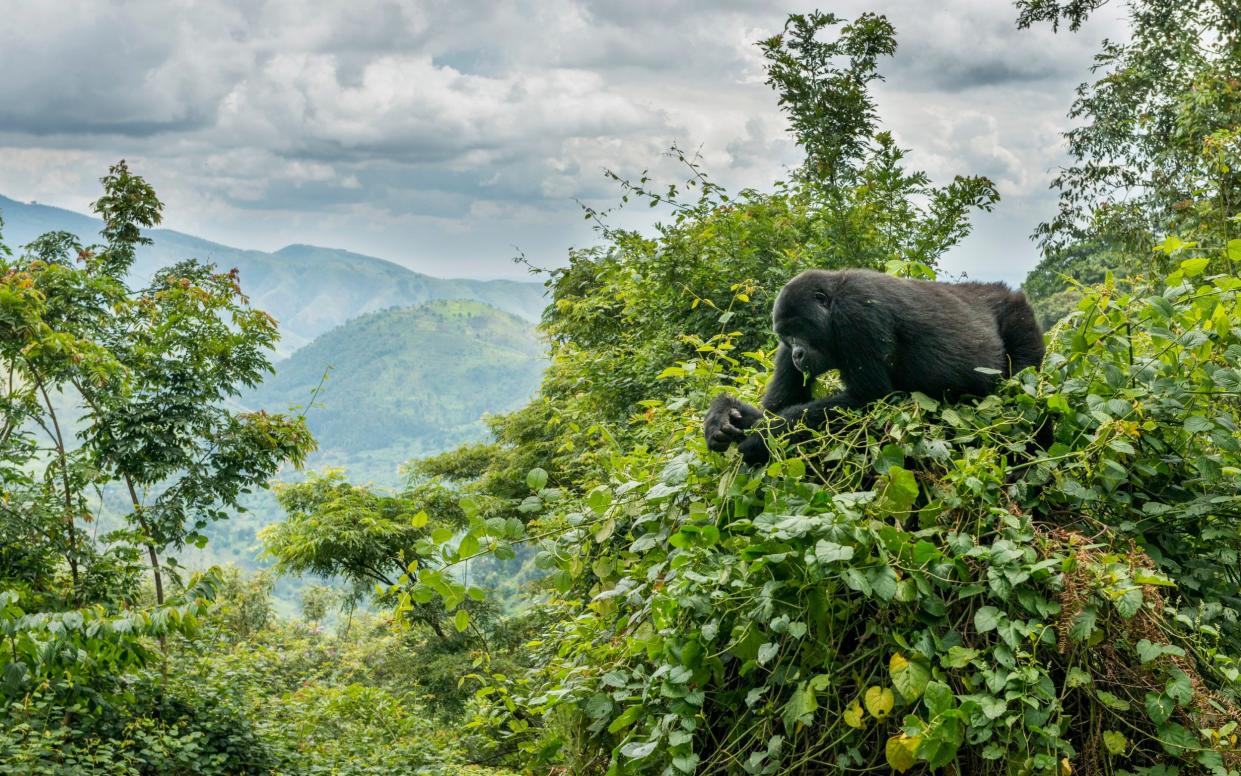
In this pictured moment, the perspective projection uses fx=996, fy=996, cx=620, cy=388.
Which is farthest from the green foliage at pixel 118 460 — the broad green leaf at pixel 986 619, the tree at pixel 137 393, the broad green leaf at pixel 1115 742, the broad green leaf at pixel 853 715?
the broad green leaf at pixel 1115 742

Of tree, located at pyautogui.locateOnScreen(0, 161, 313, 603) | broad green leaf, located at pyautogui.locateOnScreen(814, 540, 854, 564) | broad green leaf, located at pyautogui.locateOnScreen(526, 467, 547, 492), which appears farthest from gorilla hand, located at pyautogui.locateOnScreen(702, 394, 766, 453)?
tree, located at pyautogui.locateOnScreen(0, 161, 313, 603)

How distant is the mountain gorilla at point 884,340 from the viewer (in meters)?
3.52

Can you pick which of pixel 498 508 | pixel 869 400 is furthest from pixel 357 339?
pixel 869 400

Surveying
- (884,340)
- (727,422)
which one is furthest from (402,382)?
(727,422)

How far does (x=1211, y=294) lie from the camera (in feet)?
9.53

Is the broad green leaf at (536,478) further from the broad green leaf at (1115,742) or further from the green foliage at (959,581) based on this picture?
the broad green leaf at (1115,742)

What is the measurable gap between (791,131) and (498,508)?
9.71 m

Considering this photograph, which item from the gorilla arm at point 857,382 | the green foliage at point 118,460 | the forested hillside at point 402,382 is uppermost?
the gorilla arm at point 857,382

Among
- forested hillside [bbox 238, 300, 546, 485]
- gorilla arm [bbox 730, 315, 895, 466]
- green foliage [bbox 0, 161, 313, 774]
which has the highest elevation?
gorilla arm [bbox 730, 315, 895, 466]

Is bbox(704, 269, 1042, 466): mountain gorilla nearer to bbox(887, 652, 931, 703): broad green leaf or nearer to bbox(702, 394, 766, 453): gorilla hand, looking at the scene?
bbox(702, 394, 766, 453): gorilla hand

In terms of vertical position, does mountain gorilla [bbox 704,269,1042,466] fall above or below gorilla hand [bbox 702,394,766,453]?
above

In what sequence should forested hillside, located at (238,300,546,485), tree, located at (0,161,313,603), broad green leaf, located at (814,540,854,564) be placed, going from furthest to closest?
forested hillside, located at (238,300,546,485)
tree, located at (0,161,313,603)
broad green leaf, located at (814,540,854,564)

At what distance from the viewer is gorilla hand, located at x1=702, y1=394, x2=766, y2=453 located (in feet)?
10.3

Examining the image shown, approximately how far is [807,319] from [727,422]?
94 cm
